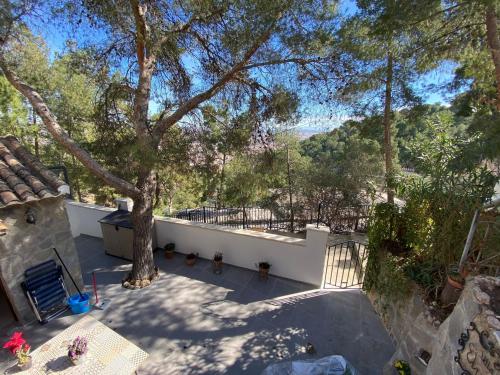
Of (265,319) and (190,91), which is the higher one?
(190,91)

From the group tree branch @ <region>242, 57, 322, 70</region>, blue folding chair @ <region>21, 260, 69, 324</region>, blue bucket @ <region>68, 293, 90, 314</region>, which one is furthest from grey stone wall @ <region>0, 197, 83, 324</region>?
tree branch @ <region>242, 57, 322, 70</region>

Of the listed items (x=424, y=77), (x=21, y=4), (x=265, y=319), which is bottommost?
(x=265, y=319)

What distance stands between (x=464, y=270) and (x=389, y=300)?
4.79 feet

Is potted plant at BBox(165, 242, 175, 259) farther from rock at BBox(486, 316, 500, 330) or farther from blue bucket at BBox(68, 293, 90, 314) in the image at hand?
rock at BBox(486, 316, 500, 330)

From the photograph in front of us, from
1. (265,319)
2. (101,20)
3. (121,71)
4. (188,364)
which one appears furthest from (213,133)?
(188,364)

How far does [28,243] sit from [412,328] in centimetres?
582

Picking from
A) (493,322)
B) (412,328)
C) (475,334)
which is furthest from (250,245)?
(493,322)

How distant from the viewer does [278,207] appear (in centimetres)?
1383

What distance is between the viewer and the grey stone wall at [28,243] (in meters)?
3.69

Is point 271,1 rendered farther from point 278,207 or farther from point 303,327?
point 278,207

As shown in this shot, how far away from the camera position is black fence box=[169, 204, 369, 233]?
10727 mm

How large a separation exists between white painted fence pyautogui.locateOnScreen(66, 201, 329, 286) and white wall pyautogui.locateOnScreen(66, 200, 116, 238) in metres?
0.03

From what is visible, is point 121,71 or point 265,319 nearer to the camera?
point 265,319

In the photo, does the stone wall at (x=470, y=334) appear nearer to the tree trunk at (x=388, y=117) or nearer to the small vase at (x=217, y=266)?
the tree trunk at (x=388, y=117)
